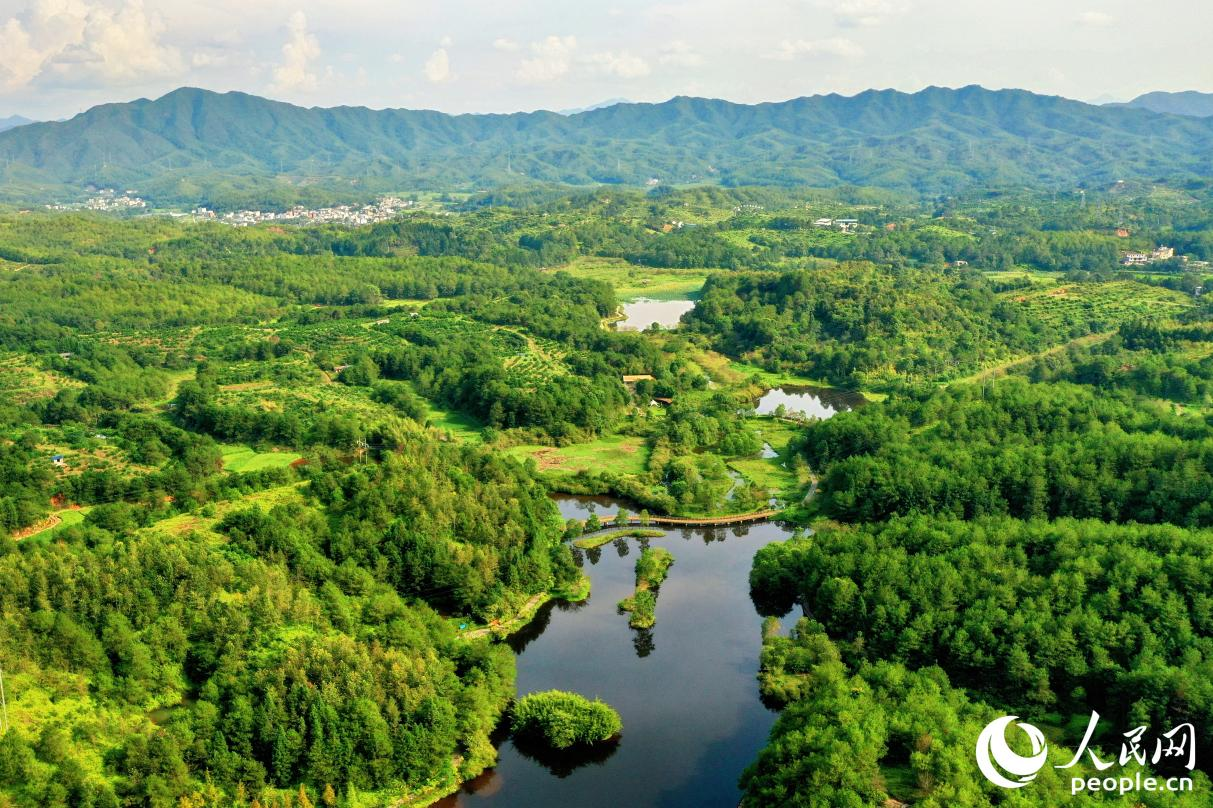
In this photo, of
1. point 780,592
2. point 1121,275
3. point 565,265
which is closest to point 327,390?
point 780,592

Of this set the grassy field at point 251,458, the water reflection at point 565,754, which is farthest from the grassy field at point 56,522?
the water reflection at point 565,754

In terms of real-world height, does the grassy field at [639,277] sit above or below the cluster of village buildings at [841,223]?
below

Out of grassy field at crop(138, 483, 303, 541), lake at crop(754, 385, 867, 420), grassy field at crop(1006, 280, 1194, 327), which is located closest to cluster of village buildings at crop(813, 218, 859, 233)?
grassy field at crop(1006, 280, 1194, 327)

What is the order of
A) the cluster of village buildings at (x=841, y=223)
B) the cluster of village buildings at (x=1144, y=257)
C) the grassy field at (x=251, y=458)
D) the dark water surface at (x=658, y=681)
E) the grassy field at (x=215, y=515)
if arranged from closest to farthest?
the dark water surface at (x=658, y=681) < the grassy field at (x=215, y=515) < the grassy field at (x=251, y=458) < the cluster of village buildings at (x=1144, y=257) < the cluster of village buildings at (x=841, y=223)

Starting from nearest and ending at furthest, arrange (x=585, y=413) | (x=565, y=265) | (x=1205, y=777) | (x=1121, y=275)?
(x=1205, y=777)
(x=585, y=413)
(x=1121, y=275)
(x=565, y=265)

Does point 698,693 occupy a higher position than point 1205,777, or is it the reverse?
point 1205,777

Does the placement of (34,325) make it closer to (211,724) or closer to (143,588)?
(143,588)

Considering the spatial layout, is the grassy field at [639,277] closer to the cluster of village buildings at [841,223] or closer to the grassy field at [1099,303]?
the cluster of village buildings at [841,223]
